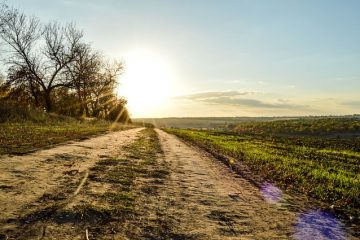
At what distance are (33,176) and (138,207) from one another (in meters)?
2.92

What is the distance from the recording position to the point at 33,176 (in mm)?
7863

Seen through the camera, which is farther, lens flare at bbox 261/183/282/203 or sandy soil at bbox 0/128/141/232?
lens flare at bbox 261/183/282/203

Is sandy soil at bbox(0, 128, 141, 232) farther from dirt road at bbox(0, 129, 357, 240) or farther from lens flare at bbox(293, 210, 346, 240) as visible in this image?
lens flare at bbox(293, 210, 346, 240)

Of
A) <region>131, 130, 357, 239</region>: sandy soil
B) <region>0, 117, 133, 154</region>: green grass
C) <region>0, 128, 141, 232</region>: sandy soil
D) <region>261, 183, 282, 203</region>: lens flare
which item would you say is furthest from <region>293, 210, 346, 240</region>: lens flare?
<region>0, 117, 133, 154</region>: green grass

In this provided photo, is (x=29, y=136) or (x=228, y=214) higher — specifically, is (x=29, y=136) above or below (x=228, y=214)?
above

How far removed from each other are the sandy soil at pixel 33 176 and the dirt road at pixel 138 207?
0.05ft

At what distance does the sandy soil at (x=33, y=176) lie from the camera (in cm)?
566

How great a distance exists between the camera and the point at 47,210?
5.59 m

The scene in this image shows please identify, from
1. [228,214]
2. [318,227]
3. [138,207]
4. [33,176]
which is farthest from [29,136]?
[318,227]

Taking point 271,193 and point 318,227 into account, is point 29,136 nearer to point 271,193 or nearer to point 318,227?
point 271,193

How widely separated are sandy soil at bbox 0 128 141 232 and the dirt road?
2 centimetres

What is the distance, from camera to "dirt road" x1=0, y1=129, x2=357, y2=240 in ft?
16.8

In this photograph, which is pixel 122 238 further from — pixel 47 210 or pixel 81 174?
pixel 81 174

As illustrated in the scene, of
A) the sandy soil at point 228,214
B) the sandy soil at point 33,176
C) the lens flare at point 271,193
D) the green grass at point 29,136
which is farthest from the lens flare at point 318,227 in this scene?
the green grass at point 29,136
